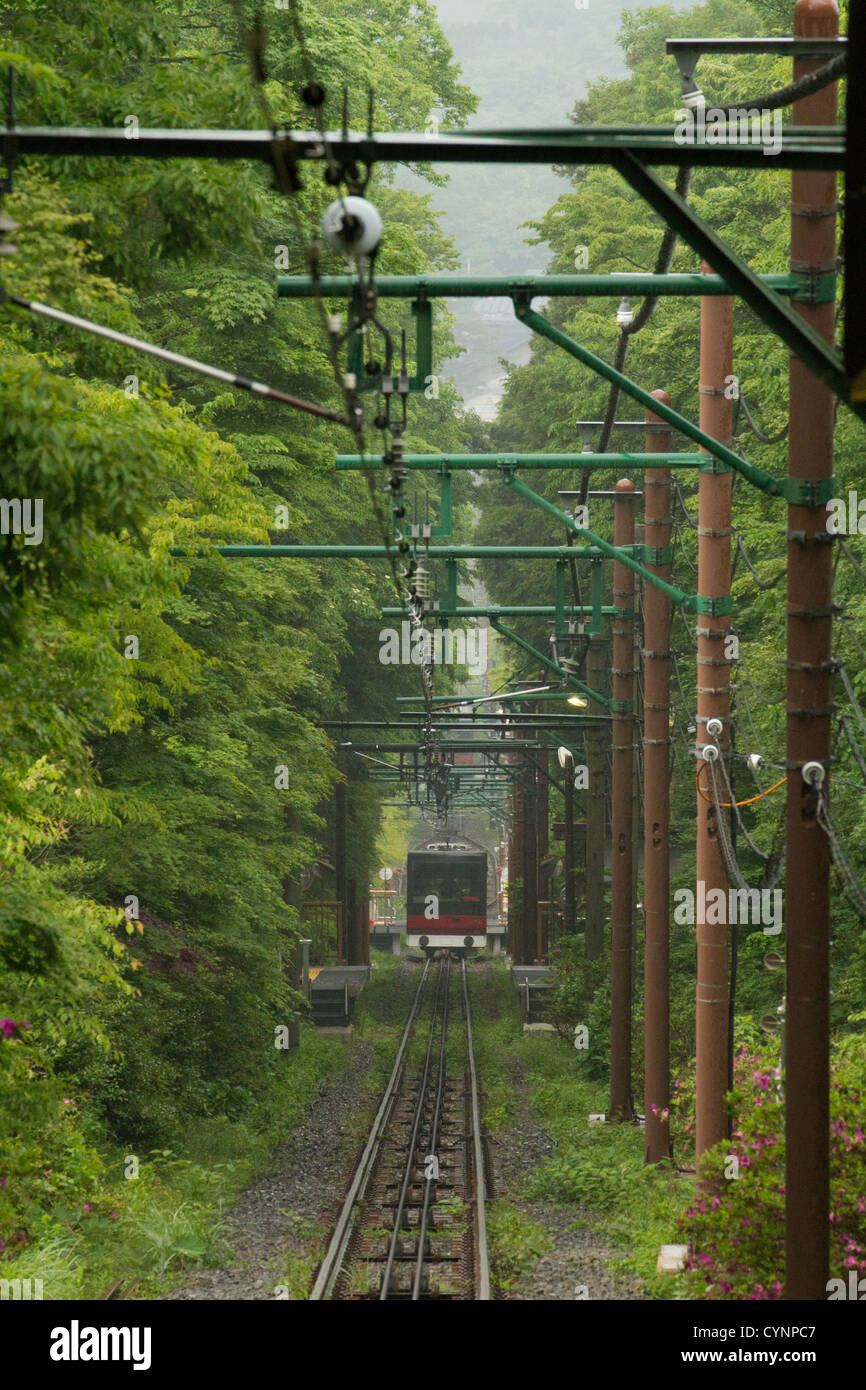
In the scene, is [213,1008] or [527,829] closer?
[213,1008]

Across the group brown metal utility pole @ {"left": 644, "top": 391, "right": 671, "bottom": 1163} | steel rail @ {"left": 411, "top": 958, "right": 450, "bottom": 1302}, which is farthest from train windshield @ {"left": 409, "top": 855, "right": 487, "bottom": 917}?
brown metal utility pole @ {"left": 644, "top": 391, "right": 671, "bottom": 1163}

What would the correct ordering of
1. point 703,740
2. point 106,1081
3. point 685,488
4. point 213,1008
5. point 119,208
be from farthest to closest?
point 685,488
point 213,1008
point 106,1081
point 703,740
point 119,208

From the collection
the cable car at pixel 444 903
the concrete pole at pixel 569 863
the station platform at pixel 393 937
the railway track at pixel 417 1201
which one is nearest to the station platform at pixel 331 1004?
the railway track at pixel 417 1201

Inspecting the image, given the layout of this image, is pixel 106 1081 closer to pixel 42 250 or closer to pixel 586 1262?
pixel 586 1262

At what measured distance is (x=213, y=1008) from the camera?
23.8m

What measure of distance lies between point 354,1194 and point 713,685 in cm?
975

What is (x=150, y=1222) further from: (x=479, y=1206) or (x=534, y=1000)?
(x=534, y=1000)

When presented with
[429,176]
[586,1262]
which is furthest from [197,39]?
[586,1262]

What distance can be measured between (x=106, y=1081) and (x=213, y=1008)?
5203 mm

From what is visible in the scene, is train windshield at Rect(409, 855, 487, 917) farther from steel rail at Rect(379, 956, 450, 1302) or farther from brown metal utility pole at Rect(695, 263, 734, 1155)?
brown metal utility pole at Rect(695, 263, 734, 1155)

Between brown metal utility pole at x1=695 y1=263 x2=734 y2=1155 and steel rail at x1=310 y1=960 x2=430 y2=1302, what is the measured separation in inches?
144

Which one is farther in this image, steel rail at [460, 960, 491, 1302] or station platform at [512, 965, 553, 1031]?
station platform at [512, 965, 553, 1031]

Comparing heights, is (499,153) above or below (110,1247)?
above

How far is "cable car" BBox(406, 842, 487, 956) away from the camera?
45844 millimetres
